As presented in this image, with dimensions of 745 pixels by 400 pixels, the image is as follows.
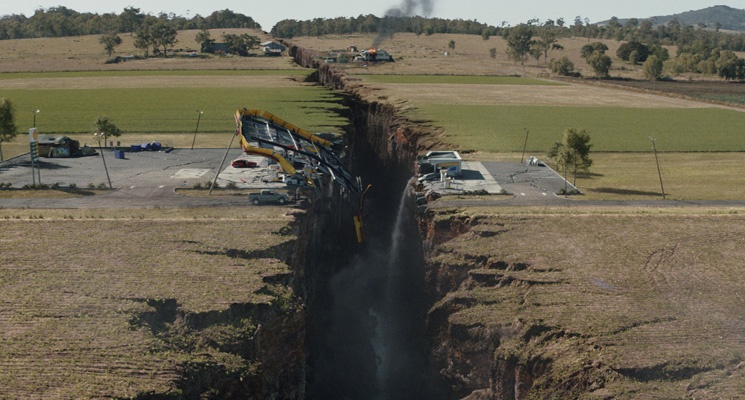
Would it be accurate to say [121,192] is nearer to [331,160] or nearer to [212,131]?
[331,160]

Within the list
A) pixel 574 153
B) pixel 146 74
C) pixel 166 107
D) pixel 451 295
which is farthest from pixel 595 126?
pixel 146 74

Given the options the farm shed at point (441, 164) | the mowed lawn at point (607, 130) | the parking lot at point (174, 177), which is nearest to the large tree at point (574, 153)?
the mowed lawn at point (607, 130)

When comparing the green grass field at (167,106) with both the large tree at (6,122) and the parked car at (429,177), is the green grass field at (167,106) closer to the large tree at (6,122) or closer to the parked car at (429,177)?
the large tree at (6,122)

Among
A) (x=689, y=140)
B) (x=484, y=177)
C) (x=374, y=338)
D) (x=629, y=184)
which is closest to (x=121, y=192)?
(x=374, y=338)

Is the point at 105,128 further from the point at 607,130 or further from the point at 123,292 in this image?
the point at 607,130

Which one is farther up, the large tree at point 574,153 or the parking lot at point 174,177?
the large tree at point 574,153
